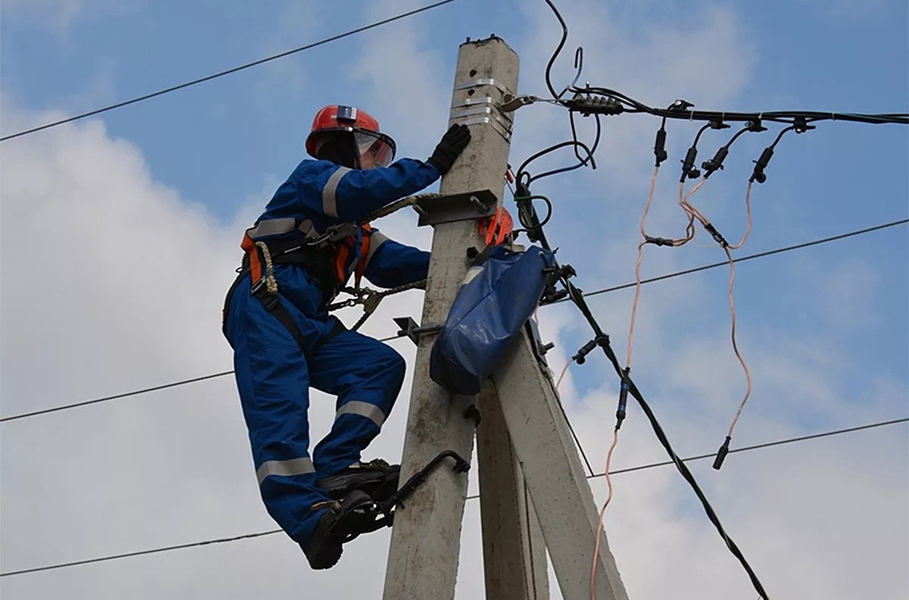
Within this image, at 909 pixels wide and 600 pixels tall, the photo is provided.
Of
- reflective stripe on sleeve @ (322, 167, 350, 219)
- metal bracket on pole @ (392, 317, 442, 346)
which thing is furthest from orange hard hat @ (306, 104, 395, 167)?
metal bracket on pole @ (392, 317, 442, 346)

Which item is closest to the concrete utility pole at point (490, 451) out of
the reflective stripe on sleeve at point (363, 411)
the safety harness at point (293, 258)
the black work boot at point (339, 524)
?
the black work boot at point (339, 524)

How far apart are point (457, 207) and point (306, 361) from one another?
75 cm

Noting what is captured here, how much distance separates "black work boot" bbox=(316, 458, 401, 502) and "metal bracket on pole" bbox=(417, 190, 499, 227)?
82 cm

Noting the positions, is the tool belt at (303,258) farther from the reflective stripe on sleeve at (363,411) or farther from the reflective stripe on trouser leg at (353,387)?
the reflective stripe on sleeve at (363,411)

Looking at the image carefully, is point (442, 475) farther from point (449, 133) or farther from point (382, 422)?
point (449, 133)

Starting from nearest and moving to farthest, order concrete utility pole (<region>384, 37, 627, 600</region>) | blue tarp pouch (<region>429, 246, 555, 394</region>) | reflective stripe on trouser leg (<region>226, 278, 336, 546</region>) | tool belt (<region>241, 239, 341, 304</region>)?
1. concrete utility pole (<region>384, 37, 627, 600</region>)
2. blue tarp pouch (<region>429, 246, 555, 394</region>)
3. reflective stripe on trouser leg (<region>226, 278, 336, 546</region>)
4. tool belt (<region>241, 239, 341, 304</region>)

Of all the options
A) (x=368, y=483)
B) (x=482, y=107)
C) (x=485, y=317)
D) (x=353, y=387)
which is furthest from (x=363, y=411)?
(x=482, y=107)

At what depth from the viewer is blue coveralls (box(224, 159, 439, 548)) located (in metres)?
4.04

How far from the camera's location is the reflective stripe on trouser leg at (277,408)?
13.0ft

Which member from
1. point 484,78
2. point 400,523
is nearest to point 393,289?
point 484,78

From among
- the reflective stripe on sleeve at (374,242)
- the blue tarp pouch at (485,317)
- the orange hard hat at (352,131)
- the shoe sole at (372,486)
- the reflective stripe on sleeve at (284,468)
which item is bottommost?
the shoe sole at (372,486)

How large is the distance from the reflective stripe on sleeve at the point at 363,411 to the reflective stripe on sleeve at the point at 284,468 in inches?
11.7

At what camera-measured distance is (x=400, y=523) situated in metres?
3.68

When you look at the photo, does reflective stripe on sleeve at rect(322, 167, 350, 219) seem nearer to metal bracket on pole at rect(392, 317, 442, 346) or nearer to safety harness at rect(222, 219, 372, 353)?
safety harness at rect(222, 219, 372, 353)
